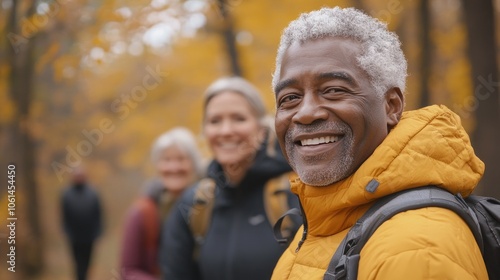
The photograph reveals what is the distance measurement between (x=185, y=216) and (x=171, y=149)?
189cm

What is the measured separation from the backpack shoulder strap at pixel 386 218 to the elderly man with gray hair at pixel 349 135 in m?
0.02

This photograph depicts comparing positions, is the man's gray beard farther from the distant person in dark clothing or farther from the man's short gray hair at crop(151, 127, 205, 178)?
the distant person in dark clothing

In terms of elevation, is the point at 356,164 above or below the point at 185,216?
above

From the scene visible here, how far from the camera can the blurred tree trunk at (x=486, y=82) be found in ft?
21.0

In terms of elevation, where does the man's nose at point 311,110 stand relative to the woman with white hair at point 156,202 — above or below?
above

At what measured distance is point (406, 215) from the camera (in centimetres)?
158

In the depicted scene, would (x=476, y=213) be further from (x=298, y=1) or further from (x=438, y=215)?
(x=298, y=1)

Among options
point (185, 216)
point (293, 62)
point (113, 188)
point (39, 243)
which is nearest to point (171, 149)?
point (185, 216)

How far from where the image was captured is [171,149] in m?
5.36

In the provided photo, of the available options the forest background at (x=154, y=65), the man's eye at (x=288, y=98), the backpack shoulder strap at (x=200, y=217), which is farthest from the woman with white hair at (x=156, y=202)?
the man's eye at (x=288, y=98)

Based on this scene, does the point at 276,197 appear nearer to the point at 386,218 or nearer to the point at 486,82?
the point at 386,218

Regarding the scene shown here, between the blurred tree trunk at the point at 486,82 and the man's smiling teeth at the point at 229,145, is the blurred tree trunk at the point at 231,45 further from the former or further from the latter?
the man's smiling teeth at the point at 229,145

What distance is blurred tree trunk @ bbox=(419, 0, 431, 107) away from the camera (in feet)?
30.6

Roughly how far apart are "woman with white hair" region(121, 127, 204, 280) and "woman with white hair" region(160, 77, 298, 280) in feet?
3.82
